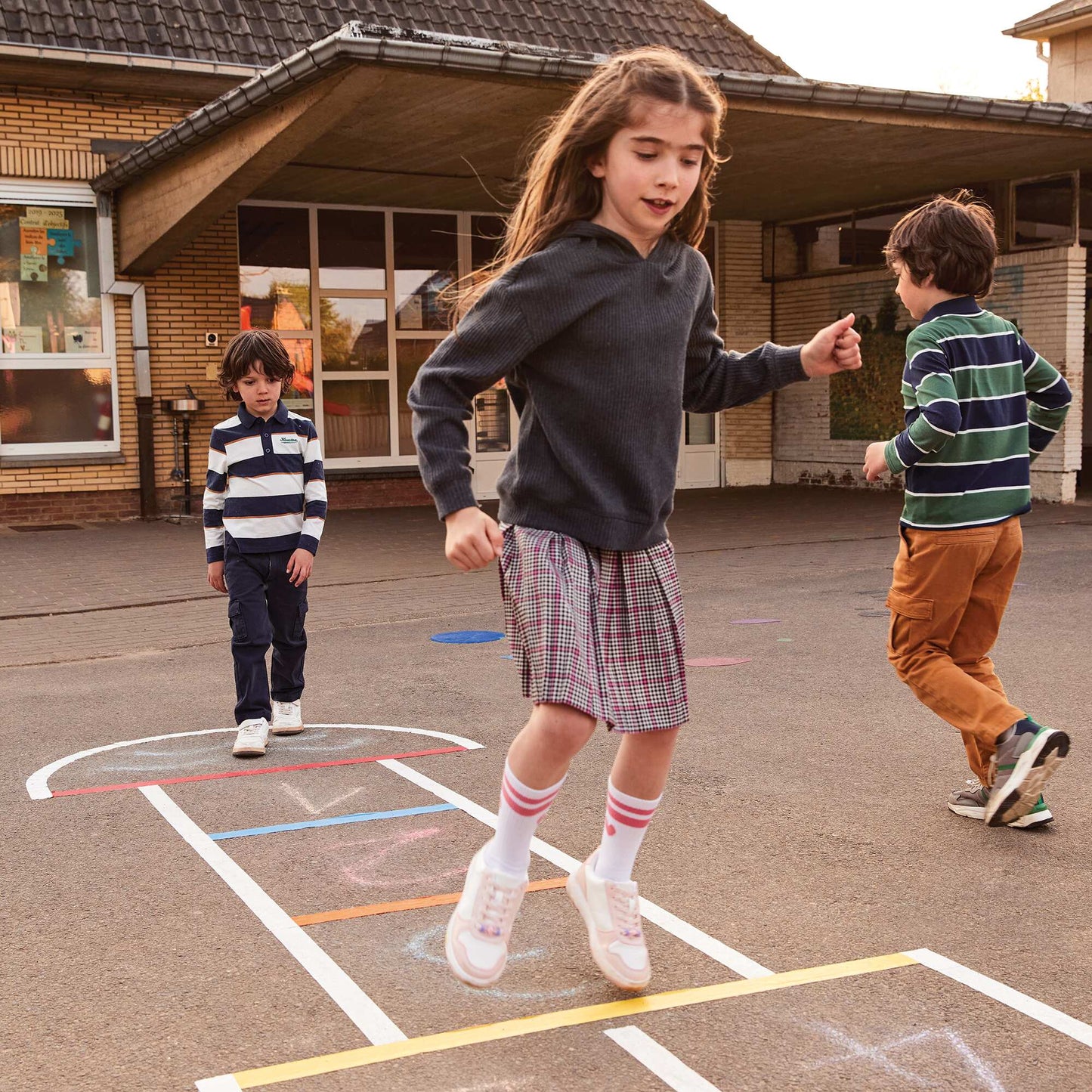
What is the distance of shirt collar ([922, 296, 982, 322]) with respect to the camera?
13.9ft

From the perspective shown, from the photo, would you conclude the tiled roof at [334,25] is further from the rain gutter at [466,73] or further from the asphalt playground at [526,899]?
the asphalt playground at [526,899]

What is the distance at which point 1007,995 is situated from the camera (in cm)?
295

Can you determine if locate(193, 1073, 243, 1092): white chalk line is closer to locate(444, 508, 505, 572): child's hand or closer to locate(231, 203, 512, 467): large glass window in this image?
locate(444, 508, 505, 572): child's hand

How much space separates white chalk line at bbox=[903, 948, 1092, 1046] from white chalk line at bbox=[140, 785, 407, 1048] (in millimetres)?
1239

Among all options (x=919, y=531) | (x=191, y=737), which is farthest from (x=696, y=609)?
(x=919, y=531)

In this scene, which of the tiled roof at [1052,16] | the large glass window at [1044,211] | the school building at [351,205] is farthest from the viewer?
the tiled roof at [1052,16]

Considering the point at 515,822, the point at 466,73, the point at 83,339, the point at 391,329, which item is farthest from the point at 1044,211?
the point at 515,822

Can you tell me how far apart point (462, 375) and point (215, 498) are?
294cm

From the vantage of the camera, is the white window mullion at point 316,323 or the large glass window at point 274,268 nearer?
the large glass window at point 274,268

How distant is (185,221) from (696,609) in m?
7.66

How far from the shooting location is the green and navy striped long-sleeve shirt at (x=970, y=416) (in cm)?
416

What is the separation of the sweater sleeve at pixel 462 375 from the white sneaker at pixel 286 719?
3.05m

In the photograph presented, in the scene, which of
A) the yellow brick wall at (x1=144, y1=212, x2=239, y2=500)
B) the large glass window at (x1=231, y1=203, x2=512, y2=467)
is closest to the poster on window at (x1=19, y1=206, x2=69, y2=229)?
the yellow brick wall at (x1=144, y1=212, x2=239, y2=500)

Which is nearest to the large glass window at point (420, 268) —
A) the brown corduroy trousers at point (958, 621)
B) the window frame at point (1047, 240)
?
the window frame at point (1047, 240)
